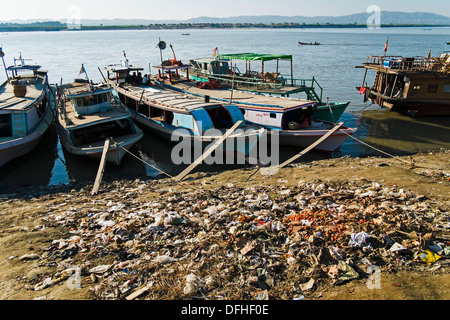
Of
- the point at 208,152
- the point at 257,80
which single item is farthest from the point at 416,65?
the point at 208,152

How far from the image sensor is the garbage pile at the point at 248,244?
5473 mm

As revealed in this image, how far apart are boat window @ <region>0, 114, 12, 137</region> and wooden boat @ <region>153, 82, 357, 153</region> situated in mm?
11524

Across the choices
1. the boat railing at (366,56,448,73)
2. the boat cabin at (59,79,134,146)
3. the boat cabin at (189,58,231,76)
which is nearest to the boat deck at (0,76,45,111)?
the boat cabin at (59,79,134,146)

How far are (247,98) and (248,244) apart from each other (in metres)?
13.5

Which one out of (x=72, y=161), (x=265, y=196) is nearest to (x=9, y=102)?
(x=72, y=161)

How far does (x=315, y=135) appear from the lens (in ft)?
51.9

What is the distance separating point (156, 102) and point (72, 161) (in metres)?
5.57

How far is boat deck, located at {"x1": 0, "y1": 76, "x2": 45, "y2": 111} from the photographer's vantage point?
16.4 meters

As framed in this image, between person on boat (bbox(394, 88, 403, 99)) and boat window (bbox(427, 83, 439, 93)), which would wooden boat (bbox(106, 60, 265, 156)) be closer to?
person on boat (bbox(394, 88, 403, 99))

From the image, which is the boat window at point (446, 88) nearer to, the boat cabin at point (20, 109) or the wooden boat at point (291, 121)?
the wooden boat at point (291, 121)
